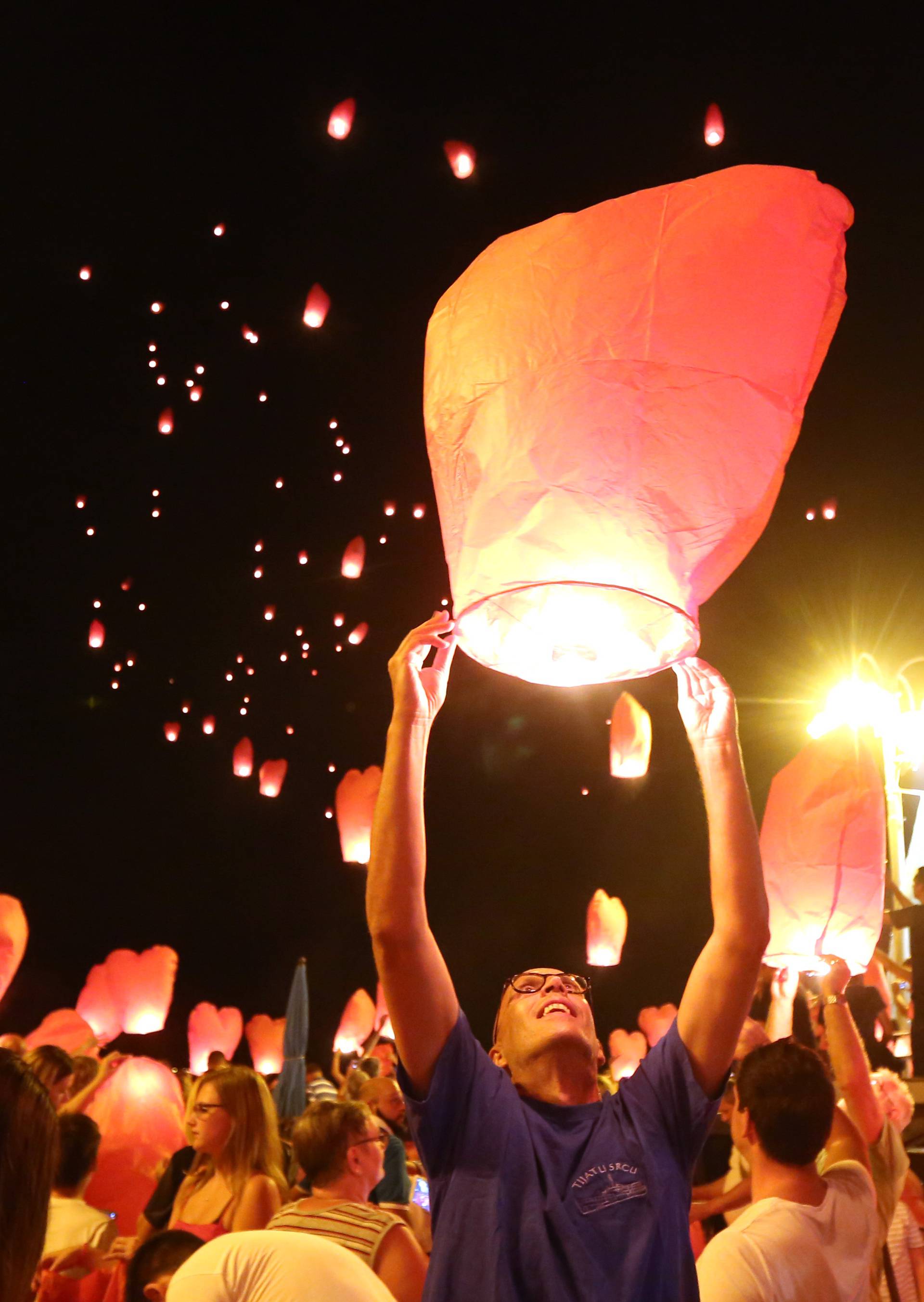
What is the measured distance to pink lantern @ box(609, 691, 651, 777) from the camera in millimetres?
10672

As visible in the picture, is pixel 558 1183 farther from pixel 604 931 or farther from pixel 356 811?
pixel 604 931

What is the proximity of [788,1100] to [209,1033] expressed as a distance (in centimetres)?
1187

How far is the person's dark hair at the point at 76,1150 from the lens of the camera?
3.12m

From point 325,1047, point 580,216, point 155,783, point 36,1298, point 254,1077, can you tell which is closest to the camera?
point 580,216

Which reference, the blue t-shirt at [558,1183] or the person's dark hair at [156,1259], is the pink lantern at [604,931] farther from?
the blue t-shirt at [558,1183]

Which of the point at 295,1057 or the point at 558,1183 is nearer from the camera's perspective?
the point at 558,1183

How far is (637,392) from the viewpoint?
→ 1755mm

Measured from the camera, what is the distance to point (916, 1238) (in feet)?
11.3

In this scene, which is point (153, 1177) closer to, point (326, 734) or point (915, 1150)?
point (915, 1150)

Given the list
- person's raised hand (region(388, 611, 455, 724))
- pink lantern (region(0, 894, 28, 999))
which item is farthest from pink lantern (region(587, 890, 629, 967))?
person's raised hand (region(388, 611, 455, 724))

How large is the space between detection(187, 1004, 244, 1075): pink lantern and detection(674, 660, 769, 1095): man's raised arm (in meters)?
11.8

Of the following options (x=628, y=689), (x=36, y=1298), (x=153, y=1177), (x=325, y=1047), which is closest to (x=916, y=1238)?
(x=36, y=1298)

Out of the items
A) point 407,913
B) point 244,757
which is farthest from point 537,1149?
point 244,757

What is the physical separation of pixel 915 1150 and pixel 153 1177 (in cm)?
338
